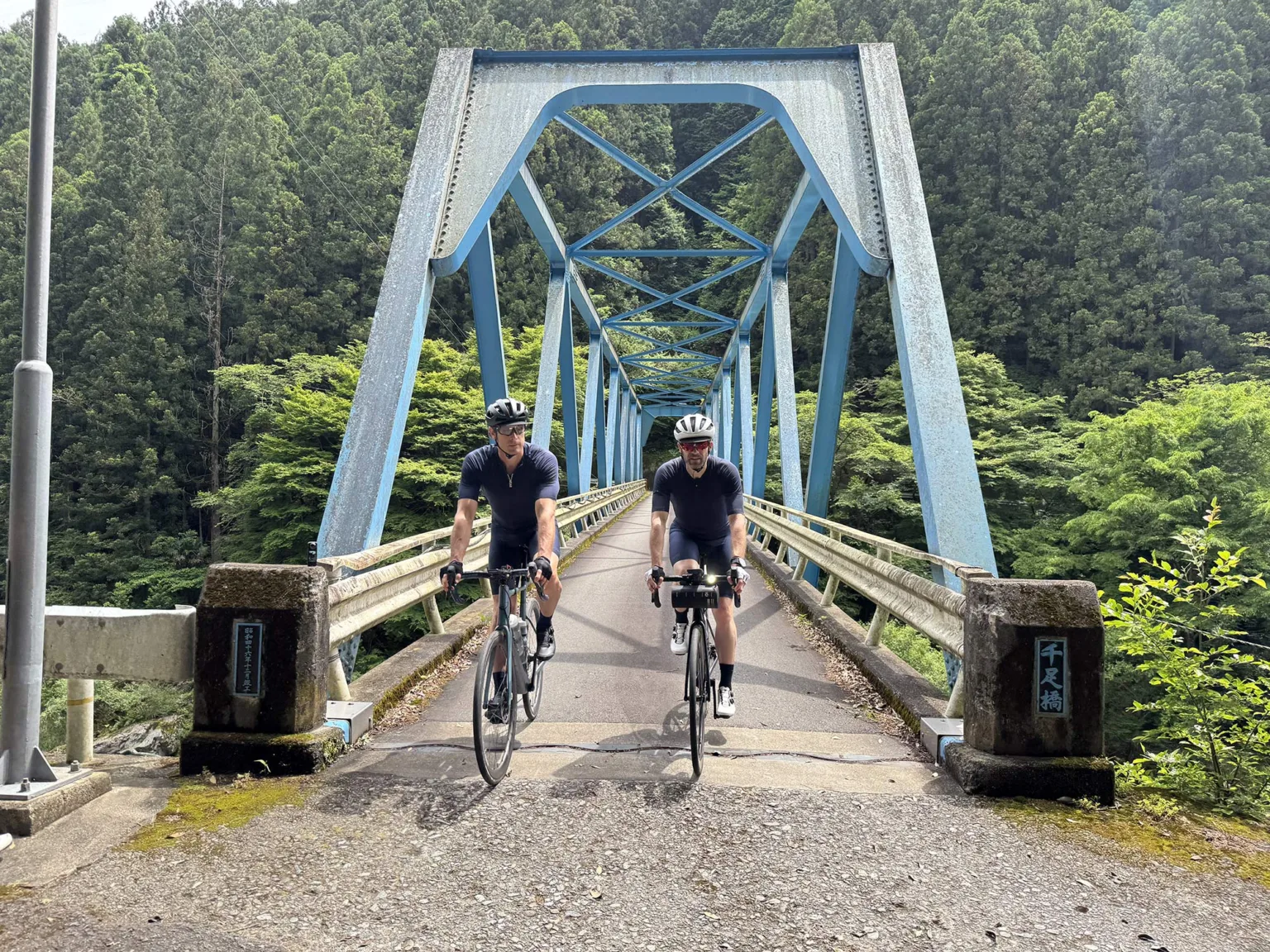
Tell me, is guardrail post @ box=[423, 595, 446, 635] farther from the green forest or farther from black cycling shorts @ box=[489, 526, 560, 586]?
the green forest

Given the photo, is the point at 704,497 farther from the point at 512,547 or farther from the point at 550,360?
the point at 550,360

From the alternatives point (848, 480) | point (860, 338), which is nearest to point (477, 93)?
point (848, 480)

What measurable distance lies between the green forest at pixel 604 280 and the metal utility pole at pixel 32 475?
16831 millimetres

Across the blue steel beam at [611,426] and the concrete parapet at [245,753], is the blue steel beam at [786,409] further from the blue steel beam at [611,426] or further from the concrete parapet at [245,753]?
the blue steel beam at [611,426]

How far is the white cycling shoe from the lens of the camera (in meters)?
3.95

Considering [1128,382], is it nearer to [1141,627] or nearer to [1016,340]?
[1016,340]

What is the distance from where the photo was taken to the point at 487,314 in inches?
368

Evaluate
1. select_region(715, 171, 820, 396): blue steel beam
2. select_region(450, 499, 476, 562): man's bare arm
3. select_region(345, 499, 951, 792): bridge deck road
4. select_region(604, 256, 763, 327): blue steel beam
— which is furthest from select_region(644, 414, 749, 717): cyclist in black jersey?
select_region(604, 256, 763, 327): blue steel beam

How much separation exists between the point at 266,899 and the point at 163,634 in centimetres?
146

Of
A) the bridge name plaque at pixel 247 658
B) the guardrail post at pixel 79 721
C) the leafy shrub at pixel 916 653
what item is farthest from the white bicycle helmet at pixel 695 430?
the leafy shrub at pixel 916 653

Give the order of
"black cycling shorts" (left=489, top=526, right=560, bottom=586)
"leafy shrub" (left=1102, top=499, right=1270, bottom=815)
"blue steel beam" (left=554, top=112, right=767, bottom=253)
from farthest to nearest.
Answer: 1. "blue steel beam" (left=554, top=112, right=767, bottom=253)
2. "black cycling shorts" (left=489, top=526, right=560, bottom=586)
3. "leafy shrub" (left=1102, top=499, right=1270, bottom=815)

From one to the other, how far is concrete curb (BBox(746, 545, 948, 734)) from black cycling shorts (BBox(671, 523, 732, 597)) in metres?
1.20

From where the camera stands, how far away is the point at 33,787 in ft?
8.76

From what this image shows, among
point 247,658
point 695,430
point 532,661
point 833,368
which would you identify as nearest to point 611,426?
Result: point 833,368
